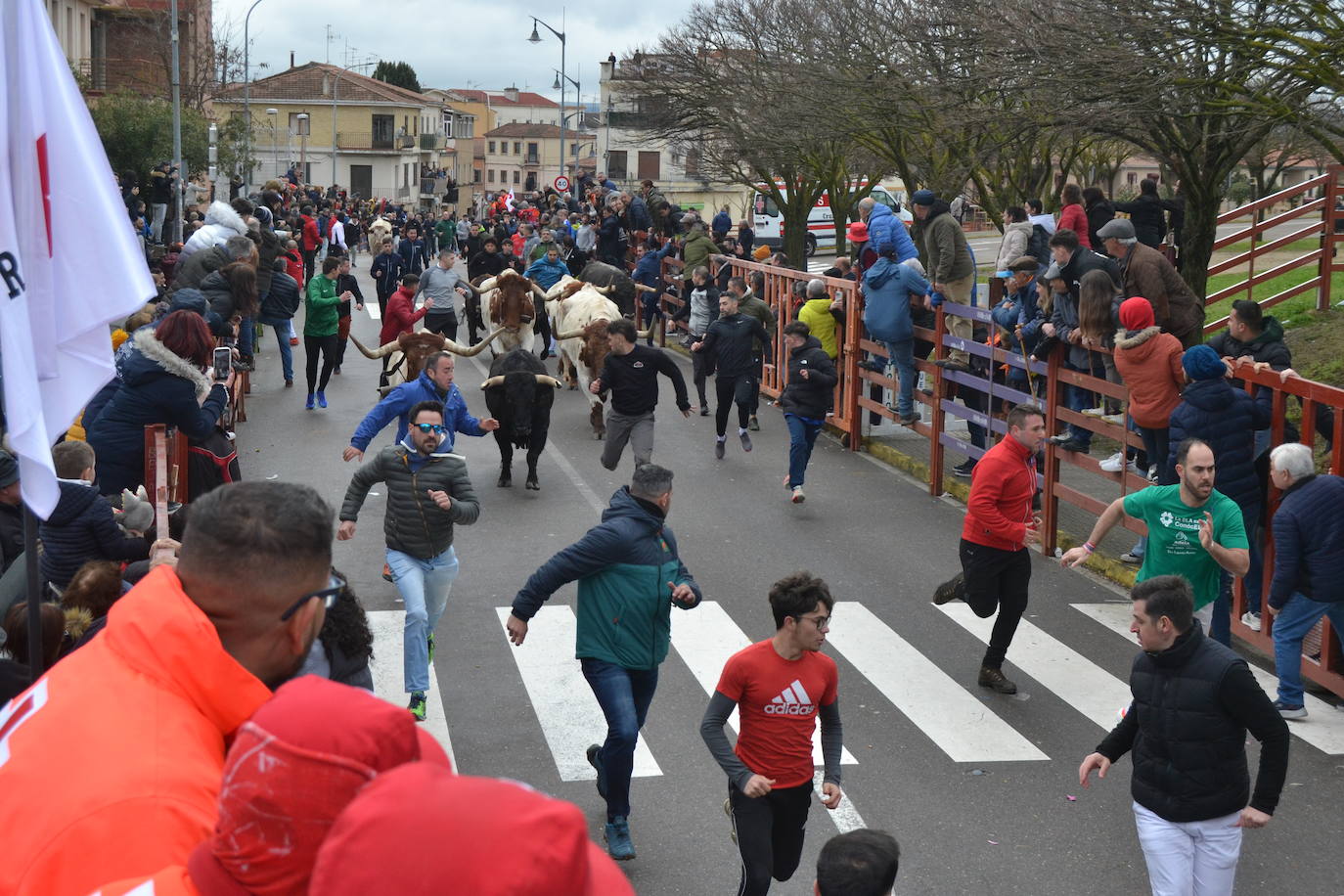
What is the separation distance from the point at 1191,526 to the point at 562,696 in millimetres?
3964

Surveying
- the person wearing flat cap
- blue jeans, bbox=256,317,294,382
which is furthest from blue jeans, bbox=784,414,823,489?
blue jeans, bbox=256,317,294,382

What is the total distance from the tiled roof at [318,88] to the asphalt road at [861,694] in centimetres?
9493

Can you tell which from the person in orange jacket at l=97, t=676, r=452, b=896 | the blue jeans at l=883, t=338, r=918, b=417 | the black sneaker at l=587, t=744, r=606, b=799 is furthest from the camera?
the blue jeans at l=883, t=338, r=918, b=417

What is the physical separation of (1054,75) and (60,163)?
555 inches

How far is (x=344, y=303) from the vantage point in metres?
21.2

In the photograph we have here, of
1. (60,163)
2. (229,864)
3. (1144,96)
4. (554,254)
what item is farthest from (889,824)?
(554,254)

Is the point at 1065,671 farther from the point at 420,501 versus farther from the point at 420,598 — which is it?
the point at 420,501

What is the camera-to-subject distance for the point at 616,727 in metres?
7.40

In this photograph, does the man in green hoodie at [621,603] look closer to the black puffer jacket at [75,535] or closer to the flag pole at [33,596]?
the black puffer jacket at [75,535]

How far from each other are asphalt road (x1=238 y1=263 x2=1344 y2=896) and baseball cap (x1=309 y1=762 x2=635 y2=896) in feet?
18.6

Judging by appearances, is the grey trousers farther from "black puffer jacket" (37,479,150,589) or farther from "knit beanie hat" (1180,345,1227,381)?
"black puffer jacket" (37,479,150,589)

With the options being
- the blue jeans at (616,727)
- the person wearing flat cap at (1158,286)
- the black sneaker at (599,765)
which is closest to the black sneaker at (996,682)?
the black sneaker at (599,765)

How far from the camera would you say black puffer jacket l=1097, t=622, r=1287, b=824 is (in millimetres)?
6035

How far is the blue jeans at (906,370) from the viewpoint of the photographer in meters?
16.3
